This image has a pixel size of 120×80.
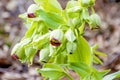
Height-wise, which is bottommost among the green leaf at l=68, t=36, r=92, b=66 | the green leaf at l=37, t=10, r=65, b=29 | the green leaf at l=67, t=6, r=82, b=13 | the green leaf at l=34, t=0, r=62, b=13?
the green leaf at l=68, t=36, r=92, b=66

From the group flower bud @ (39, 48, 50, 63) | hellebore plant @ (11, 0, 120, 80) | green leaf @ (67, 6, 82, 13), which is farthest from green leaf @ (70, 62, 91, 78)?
green leaf @ (67, 6, 82, 13)

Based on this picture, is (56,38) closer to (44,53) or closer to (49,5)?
(44,53)

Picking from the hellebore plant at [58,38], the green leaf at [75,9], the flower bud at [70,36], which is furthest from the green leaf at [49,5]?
the flower bud at [70,36]

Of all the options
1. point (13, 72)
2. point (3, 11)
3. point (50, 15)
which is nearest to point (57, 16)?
point (50, 15)

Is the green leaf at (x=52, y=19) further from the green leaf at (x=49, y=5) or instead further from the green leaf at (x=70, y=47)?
the green leaf at (x=70, y=47)

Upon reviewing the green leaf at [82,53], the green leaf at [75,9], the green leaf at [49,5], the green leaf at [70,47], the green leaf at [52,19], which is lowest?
the green leaf at [82,53]

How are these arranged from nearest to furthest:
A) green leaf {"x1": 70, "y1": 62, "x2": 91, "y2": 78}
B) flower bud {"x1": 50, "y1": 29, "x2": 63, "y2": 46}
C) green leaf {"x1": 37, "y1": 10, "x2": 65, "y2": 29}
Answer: flower bud {"x1": 50, "y1": 29, "x2": 63, "y2": 46}, green leaf {"x1": 37, "y1": 10, "x2": 65, "y2": 29}, green leaf {"x1": 70, "y1": 62, "x2": 91, "y2": 78}

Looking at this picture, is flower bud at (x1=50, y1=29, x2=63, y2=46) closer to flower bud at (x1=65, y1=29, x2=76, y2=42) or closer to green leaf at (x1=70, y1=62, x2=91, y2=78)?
flower bud at (x1=65, y1=29, x2=76, y2=42)

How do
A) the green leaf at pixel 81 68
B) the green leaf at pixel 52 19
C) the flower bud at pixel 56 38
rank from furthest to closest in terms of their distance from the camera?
the green leaf at pixel 81 68 < the green leaf at pixel 52 19 < the flower bud at pixel 56 38
